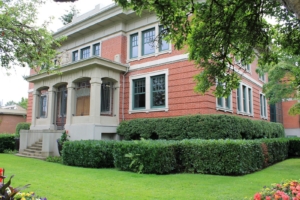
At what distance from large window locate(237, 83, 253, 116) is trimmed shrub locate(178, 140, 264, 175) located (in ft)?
29.4

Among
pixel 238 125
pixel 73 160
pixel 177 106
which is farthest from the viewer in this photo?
pixel 177 106

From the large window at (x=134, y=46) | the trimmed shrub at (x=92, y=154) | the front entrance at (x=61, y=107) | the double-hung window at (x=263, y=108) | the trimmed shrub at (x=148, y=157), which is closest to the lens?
the trimmed shrub at (x=148, y=157)

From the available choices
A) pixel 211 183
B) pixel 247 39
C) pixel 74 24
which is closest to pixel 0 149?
pixel 74 24

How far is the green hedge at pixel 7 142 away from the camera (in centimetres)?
2097

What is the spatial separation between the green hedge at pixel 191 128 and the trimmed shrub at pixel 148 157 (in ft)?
10.8

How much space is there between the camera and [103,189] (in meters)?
7.60

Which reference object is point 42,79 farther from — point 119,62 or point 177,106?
point 177,106

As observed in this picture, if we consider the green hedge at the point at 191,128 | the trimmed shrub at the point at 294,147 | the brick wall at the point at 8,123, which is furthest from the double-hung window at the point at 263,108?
the brick wall at the point at 8,123

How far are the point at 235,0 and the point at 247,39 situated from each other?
125 cm

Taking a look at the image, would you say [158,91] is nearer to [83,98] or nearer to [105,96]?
[105,96]

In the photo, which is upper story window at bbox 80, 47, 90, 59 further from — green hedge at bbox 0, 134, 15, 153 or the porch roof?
green hedge at bbox 0, 134, 15, 153

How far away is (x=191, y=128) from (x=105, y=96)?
7.18 meters

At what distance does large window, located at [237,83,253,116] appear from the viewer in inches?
791

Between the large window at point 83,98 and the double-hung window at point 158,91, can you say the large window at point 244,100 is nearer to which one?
the double-hung window at point 158,91
